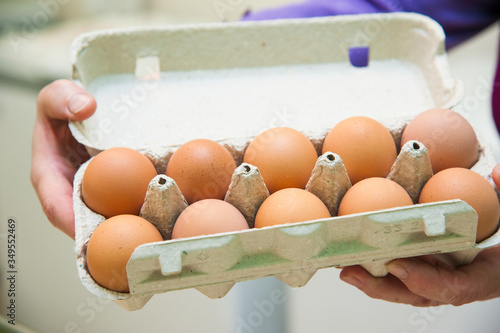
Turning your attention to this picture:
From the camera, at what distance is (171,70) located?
3.82ft

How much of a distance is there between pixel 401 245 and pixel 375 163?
6.8 inches

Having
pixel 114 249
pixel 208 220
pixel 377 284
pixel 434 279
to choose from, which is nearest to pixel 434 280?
pixel 434 279

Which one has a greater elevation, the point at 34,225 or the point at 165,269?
the point at 165,269

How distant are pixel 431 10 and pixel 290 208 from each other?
38.0 inches

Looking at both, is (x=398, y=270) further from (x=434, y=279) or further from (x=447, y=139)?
(x=447, y=139)

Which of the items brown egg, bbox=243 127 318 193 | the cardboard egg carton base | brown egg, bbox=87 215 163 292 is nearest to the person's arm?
the cardboard egg carton base

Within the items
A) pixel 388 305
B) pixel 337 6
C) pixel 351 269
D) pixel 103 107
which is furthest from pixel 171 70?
pixel 388 305

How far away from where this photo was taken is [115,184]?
0.77m

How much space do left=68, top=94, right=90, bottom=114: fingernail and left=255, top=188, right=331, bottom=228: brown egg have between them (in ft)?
1.48

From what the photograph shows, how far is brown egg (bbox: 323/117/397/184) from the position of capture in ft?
2.71

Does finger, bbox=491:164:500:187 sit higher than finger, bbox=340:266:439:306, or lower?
higher

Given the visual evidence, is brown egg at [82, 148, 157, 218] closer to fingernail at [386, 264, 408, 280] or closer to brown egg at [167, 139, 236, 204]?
brown egg at [167, 139, 236, 204]

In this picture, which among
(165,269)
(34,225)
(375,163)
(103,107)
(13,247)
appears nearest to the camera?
(165,269)

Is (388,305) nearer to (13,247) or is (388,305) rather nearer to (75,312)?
(75,312)
